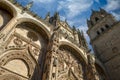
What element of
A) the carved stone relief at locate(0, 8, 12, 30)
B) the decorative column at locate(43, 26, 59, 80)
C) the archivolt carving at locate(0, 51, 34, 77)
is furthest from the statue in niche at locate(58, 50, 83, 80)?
the carved stone relief at locate(0, 8, 12, 30)

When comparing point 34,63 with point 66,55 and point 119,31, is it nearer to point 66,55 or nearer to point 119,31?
point 66,55

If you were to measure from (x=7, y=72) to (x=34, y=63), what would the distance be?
7.84ft

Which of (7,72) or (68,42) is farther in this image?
(68,42)

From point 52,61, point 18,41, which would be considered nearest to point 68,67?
point 52,61

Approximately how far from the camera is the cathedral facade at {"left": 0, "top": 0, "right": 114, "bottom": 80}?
29.0ft

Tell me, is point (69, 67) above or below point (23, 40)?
Result: below

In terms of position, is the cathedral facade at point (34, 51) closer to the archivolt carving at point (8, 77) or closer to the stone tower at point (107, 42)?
the archivolt carving at point (8, 77)

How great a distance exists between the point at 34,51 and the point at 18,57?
174cm

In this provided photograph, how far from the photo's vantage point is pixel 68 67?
12.9 meters

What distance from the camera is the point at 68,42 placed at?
1449cm

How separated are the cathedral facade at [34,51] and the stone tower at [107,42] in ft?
13.8

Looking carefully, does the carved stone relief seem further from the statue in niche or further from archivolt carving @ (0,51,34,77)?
the statue in niche

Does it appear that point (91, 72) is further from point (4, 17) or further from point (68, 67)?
point (4, 17)

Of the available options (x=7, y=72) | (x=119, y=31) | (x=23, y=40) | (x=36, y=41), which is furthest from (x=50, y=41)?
(x=119, y=31)
